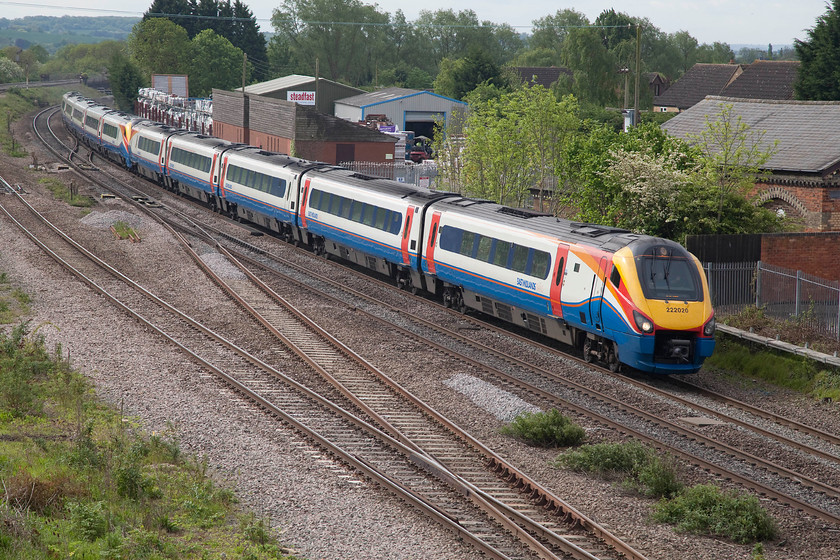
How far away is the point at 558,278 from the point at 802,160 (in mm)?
14086

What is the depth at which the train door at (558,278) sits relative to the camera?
19234 millimetres

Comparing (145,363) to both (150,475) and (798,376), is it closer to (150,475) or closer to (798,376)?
(150,475)

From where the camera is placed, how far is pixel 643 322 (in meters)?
17.2

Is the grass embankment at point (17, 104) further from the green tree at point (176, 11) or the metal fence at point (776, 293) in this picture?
the metal fence at point (776, 293)

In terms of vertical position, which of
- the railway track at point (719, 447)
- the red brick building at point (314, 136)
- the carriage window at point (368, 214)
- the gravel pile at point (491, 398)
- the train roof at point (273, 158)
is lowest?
the railway track at point (719, 447)

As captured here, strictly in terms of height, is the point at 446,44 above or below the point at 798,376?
above

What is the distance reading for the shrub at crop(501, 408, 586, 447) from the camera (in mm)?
14281

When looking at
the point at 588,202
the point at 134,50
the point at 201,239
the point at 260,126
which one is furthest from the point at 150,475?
the point at 134,50

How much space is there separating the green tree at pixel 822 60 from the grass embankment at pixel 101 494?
47.5 meters

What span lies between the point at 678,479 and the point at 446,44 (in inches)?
5696

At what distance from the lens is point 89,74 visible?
16150 centimetres

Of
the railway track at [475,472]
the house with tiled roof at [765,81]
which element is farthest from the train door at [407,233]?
the house with tiled roof at [765,81]

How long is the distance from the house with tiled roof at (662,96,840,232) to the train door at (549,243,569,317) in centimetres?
941

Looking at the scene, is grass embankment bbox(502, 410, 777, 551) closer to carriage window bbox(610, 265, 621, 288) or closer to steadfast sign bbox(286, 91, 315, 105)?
carriage window bbox(610, 265, 621, 288)
